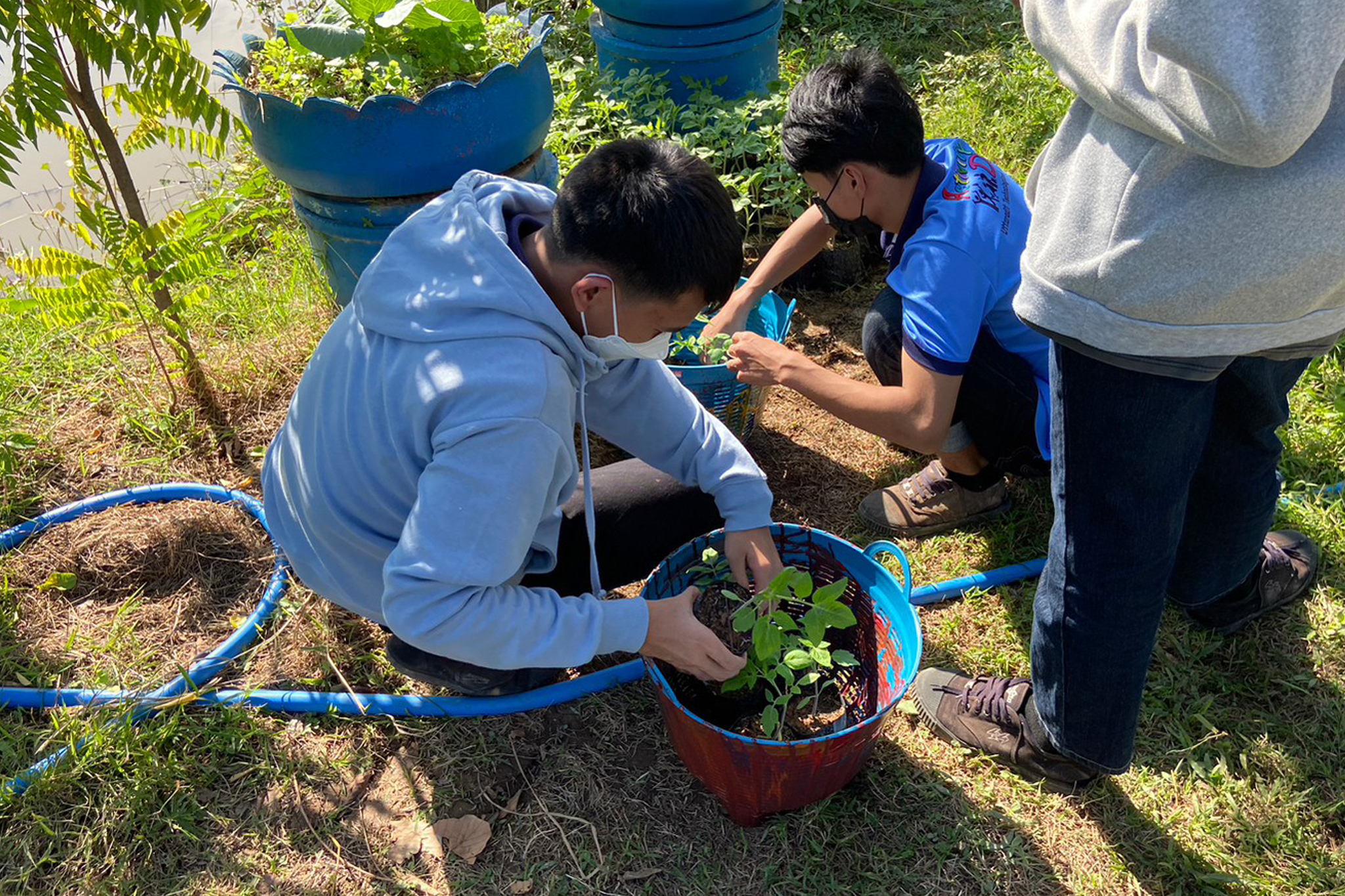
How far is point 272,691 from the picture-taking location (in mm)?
2375

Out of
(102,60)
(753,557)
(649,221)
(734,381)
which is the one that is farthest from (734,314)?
(102,60)

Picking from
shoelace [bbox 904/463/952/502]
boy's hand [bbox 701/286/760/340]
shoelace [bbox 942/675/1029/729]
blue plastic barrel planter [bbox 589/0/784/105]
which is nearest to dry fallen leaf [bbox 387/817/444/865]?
shoelace [bbox 942/675/1029/729]

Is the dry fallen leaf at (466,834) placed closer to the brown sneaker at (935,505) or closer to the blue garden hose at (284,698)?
the blue garden hose at (284,698)

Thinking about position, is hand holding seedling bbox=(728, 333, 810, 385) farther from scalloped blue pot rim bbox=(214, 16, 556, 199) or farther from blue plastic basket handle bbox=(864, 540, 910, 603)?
scalloped blue pot rim bbox=(214, 16, 556, 199)

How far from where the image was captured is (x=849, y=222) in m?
2.56

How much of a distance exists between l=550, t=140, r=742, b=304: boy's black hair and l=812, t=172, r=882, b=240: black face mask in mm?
863

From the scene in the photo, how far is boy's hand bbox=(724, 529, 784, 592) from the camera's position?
6.81 feet

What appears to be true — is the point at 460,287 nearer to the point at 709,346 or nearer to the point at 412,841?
the point at 709,346

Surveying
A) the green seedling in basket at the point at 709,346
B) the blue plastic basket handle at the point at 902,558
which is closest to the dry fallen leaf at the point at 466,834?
the blue plastic basket handle at the point at 902,558

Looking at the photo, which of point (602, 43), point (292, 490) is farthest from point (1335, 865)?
point (602, 43)

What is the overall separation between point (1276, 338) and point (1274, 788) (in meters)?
1.17

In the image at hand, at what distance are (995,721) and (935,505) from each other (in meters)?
0.72

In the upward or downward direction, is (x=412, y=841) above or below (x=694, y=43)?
below

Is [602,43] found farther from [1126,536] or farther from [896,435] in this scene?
[1126,536]
